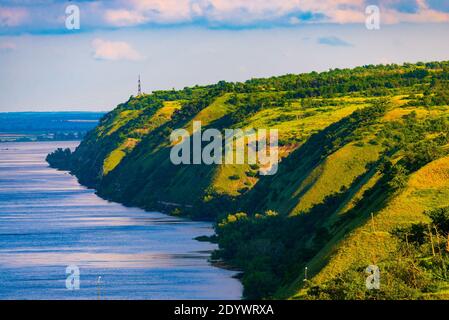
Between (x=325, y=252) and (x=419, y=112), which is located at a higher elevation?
(x=419, y=112)

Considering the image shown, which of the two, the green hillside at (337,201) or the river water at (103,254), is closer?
the green hillside at (337,201)

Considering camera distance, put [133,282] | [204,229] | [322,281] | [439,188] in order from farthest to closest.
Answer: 1. [204,229]
2. [133,282]
3. [439,188]
4. [322,281]

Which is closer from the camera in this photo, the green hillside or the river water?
the green hillside

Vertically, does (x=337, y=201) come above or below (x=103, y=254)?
above

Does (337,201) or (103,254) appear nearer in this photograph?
(337,201)
